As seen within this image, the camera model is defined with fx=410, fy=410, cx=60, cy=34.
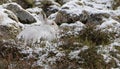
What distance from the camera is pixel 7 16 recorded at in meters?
12.1

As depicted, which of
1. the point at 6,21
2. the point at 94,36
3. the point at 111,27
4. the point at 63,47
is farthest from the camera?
the point at 6,21

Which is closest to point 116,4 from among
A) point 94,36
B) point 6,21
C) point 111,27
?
point 6,21

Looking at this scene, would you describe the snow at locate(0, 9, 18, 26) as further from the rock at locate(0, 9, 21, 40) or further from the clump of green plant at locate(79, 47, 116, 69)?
the clump of green plant at locate(79, 47, 116, 69)

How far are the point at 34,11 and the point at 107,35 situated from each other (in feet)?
22.6

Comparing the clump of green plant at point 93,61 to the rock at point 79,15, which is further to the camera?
the rock at point 79,15

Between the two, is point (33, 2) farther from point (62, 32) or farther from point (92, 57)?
point (92, 57)

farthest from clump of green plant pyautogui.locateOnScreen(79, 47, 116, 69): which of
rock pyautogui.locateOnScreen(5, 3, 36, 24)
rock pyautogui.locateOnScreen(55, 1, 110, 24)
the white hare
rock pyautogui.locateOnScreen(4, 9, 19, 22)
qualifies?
rock pyautogui.locateOnScreen(5, 3, 36, 24)

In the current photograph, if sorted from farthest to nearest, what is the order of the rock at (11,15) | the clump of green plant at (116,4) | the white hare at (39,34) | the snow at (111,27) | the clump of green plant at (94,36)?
the clump of green plant at (116,4) < the rock at (11,15) < the snow at (111,27) < the clump of green plant at (94,36) < the white hare at (39,34)

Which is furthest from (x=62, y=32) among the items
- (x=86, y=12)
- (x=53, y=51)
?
(x=86, y=12)

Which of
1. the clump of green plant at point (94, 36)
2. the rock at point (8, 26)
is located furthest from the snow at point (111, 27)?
the rock at point (8, 26)

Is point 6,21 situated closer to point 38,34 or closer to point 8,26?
point 8,26

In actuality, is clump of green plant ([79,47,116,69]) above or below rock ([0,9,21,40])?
above

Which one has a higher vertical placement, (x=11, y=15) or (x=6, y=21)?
(x=6, y=21)

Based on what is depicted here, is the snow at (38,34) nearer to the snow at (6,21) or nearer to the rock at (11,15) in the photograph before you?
the snow at (6,21)
